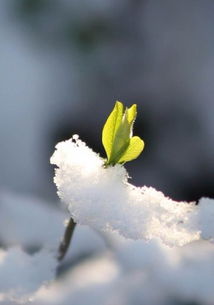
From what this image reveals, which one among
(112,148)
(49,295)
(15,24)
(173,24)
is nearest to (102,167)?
(112,148)

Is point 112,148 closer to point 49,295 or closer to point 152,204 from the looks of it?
point 152,204

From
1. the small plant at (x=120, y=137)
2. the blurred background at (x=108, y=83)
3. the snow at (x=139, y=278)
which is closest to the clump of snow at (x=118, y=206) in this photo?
the small plant at (x=120, y=137)

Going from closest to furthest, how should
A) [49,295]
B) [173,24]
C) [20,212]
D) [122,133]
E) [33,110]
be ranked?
[122,133] → [49,295] → [20,212] → [33,110] → [173,24]

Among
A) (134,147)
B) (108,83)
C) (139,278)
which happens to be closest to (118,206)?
(134,147)

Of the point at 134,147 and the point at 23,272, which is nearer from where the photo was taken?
the point at 134,147

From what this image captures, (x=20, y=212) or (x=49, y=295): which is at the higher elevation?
(x=20, y=212)

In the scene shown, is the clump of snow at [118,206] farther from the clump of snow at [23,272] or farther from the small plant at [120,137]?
the clump of snow at [23,272]

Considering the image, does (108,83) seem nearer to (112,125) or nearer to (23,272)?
(23,272)
